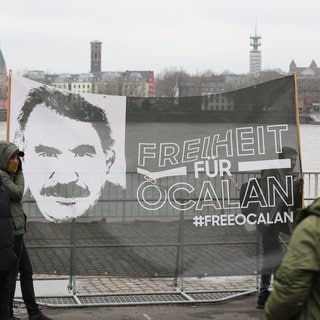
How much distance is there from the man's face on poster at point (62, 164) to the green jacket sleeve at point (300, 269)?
384cm

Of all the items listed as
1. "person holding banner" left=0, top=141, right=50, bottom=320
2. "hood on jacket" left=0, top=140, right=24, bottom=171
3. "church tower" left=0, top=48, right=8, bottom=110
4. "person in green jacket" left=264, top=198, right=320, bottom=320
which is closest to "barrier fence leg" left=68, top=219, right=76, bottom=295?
"person holding banner" left=0, top=141, right=50, bottom=320

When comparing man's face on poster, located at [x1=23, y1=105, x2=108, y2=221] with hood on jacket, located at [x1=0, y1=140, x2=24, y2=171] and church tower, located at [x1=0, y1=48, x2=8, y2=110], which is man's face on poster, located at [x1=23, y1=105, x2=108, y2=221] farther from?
church tower, located at [x1=0, y1=48, x2=8, y2=110]

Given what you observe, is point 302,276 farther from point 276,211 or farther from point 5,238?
point 276,211

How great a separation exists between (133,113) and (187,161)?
0.69 metres

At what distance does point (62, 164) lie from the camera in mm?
6332

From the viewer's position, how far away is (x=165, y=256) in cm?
673

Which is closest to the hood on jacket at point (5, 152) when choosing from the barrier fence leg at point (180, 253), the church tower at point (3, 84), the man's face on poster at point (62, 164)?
the man's face on poster at point (62, 164)

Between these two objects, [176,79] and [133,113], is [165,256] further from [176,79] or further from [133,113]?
[176,79]

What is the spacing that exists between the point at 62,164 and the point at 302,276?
401 cm

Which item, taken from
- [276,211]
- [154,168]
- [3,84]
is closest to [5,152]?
[154,168]

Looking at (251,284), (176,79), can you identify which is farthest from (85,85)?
(251,284)

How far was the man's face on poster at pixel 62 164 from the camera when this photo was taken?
6273mm

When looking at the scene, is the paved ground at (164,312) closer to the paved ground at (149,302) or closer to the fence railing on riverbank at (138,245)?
the paved ground at (149,302)

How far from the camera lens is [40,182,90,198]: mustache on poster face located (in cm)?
631
